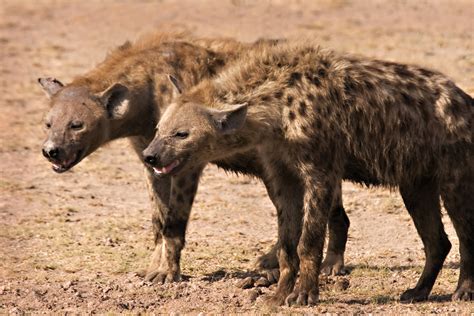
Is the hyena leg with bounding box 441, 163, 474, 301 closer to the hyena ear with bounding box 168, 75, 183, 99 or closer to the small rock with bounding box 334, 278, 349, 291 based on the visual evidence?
the small rock with bounding box 334, 278, 349, 291

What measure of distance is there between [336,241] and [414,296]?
1091 mm

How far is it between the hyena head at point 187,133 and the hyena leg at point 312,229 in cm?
49

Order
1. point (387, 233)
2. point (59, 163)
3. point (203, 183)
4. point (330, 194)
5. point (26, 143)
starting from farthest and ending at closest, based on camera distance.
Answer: point (26, 143) < point (203, 183) < point (387, 233) < point (59, 163) < point (330, 194)

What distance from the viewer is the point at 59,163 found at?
746 centimetres

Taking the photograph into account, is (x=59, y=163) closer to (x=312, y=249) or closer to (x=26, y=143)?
(x=312, y=249)

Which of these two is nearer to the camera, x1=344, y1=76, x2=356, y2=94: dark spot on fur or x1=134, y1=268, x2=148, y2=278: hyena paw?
x1=344, y1=76, x2=356, y2=94: dark spot on fur

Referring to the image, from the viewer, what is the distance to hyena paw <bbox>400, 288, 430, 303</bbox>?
6.99m

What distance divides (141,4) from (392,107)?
12.0 meters

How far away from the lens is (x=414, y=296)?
7000 millimetres

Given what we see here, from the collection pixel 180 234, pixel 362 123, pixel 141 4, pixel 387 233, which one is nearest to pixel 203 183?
pixel 387 233

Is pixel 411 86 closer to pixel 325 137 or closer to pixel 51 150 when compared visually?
pixel 325 137

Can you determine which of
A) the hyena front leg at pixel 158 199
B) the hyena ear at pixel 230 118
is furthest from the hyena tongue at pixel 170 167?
the hyena front leg at pixel 158 199

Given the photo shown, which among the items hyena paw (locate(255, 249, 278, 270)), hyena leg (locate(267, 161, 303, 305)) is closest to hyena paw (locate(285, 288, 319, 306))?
hyena leg (locate(267, 161, 303, 305))

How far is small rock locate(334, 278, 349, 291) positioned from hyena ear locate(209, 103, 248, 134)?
1.32 m
